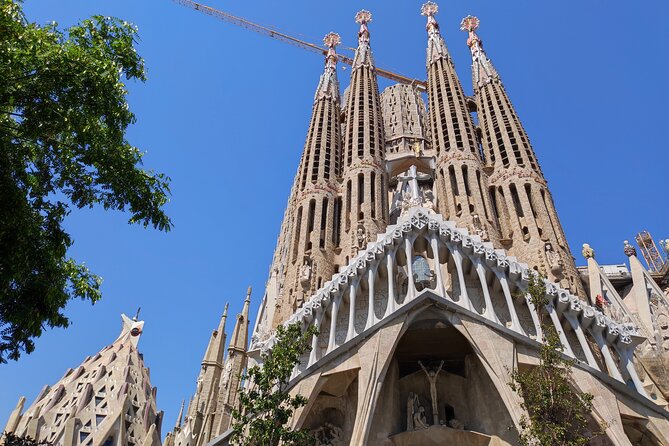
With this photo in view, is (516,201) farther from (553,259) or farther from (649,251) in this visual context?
(649,251)

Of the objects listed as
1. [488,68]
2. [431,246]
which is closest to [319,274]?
[431,246]

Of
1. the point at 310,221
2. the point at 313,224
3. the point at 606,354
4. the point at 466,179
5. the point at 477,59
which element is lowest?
the point at 606,354

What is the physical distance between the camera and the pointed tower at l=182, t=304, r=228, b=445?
2358 centimetres

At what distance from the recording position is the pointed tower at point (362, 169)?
2388cm

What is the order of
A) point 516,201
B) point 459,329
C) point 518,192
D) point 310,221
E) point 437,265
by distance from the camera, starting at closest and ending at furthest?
point 459,329
point 437,265
point 518,192
point 516,201
point 310,221

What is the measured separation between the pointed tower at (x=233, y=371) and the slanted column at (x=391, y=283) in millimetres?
7820

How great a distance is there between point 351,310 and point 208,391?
1237 cm

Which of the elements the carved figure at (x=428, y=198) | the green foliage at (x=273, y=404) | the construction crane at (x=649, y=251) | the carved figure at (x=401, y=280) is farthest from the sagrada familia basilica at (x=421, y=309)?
the construction crane at (x=649, y=251)

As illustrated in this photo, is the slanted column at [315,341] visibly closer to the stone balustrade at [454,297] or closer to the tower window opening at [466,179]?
the stone balustrade at [454,297]

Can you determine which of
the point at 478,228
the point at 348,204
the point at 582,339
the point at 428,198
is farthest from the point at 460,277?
the point at 428,198

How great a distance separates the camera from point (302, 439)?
38.8 ft

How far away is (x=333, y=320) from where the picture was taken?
58.7 feet

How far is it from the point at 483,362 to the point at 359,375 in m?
3.90

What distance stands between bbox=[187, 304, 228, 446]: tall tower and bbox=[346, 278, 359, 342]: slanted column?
1002cm
